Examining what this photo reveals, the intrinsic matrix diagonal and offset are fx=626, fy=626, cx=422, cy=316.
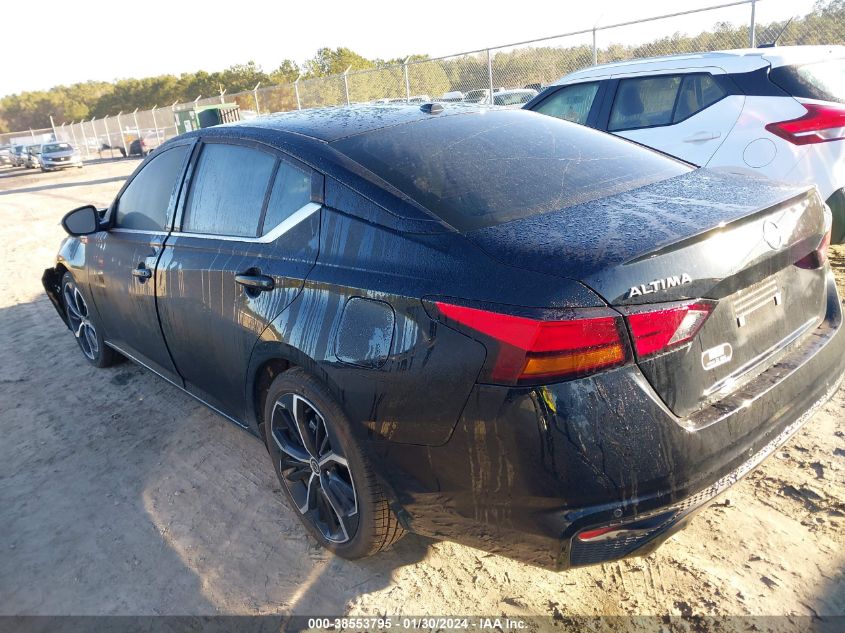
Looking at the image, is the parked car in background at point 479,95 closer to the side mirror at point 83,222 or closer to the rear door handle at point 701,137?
the rear door handle at point 701,137

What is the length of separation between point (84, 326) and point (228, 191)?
2.42m

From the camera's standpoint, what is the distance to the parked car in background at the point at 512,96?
1506 centimetres

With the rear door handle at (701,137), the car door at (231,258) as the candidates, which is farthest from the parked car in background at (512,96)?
the car door at (231,258)

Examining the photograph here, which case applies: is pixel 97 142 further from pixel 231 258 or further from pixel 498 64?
pixel 231 258

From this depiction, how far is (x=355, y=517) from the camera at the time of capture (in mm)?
2293

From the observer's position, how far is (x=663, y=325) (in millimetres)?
1689

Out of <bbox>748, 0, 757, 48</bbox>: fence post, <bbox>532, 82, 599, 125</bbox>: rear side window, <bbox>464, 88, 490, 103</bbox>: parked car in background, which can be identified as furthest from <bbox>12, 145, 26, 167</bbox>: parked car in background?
<bbox>532, 82, 599, 125</bbox>: rear side window

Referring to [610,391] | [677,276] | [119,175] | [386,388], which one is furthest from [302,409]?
[119,175]

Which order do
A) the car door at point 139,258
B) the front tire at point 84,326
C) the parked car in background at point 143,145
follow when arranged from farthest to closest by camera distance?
the parked car in background at point 143,145, the front tire at point 84,326, the car door at point 139,258

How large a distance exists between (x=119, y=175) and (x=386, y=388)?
23.3 meters

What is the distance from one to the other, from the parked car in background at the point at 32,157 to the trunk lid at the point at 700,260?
1378 inches

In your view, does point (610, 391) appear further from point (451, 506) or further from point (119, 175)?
point (119, 175)

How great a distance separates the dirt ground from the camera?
2.18 m

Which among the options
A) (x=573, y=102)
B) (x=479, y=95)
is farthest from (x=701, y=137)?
(x=479, y=95)
